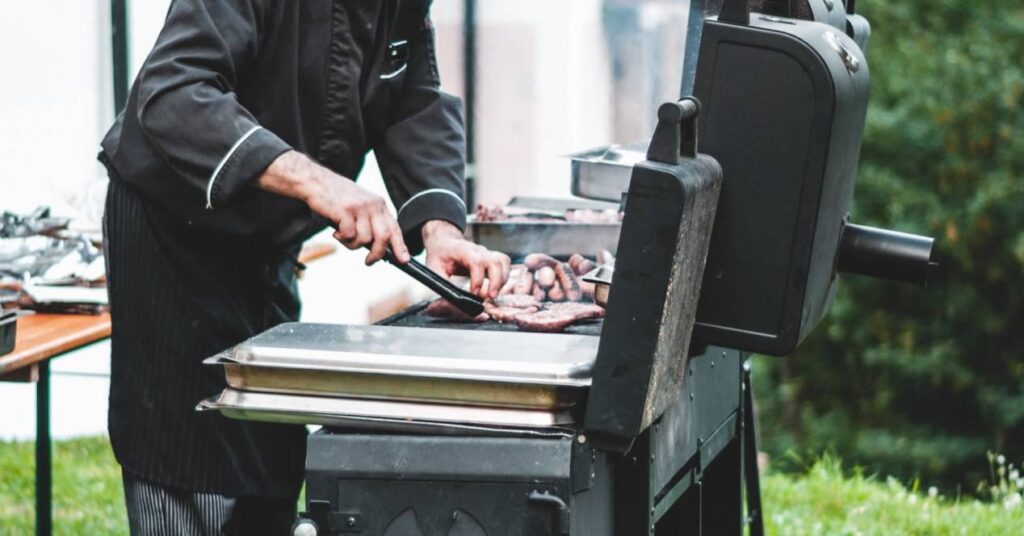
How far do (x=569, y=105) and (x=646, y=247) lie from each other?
753cm

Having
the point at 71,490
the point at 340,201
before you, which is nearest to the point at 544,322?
the point at 340,201

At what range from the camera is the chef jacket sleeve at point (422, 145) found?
3102 mm

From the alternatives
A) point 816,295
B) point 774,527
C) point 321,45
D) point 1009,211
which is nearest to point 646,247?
point 816,295

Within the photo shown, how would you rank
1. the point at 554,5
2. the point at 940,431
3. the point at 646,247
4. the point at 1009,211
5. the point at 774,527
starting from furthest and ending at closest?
1. the point at 940,431
2. the point at 1009,211
3. the point at 554,5
4. the point at 774,527
5. the point at 646,247

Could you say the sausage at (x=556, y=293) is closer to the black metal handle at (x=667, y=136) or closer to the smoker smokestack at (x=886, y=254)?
the smoker smokestack at (x=886, y=254)

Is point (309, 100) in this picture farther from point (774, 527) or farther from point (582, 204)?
point (774, 527)

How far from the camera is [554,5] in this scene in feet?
30.7

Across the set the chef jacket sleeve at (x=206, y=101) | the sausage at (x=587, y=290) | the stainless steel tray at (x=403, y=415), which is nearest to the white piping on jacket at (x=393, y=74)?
the chef jacket sleeve at (x=206, y=101)

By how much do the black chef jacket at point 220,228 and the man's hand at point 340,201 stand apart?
227mm

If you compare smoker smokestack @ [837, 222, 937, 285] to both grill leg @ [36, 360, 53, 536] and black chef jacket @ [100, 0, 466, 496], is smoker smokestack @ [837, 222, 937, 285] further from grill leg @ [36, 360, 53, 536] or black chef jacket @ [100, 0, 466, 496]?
grill leg @ [36, 360, 53, 536]

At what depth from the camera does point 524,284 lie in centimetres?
301

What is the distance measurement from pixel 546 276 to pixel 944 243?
9.77 meters

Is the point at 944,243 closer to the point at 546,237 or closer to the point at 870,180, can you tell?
the point at 870,180

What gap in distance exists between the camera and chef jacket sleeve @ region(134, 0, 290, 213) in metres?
2.40
